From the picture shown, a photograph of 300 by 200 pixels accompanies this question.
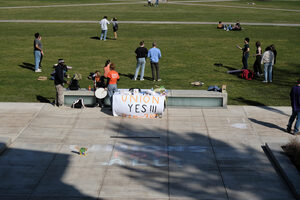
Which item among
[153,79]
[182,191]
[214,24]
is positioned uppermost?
[214,24]

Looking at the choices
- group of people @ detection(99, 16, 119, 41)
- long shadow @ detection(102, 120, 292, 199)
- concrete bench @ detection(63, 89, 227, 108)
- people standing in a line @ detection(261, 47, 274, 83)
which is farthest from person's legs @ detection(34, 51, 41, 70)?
people standing in a line @ detection(261, 47, 274, 83)

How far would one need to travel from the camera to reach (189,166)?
10844 millimetres

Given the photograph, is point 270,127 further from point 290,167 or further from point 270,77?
point 270,77

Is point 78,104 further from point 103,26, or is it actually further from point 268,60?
point 103,26

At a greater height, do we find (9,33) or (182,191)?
(9,33)

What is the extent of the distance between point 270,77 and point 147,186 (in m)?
11.5

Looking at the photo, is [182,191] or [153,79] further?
[153,79]

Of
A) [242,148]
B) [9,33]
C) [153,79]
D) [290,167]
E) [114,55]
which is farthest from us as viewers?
[9,33]

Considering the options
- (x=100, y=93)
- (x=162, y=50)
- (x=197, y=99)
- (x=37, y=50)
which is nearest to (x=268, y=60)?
(x=197, y=99)

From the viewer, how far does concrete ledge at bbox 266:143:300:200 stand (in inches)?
380

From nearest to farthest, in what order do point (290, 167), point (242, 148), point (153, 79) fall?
point (290, 167) → point (242, 148) → point (153, 79)

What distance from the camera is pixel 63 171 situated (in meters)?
10.6

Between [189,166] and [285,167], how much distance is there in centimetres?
253

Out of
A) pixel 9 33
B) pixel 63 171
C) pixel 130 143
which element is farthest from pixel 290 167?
pixel 9 33
